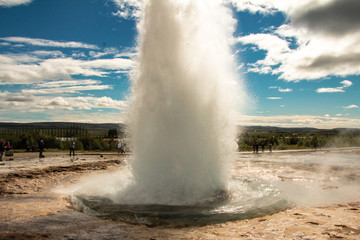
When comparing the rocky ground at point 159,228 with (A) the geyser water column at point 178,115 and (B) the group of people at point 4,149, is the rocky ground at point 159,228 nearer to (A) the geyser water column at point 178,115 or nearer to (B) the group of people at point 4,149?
(A) the geyser water column at point 178,115

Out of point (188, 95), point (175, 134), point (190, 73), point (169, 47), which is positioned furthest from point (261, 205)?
point (169, 47)

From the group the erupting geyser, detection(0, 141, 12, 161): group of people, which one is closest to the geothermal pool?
the erupting geyser

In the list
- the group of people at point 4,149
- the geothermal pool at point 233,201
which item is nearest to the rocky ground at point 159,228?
the geothermal pool at point 233,201

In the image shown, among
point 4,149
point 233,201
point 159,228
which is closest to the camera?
point 159,228

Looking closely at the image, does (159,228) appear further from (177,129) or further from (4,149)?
Result: (4,149)

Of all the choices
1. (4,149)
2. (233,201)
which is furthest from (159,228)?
(4,149)

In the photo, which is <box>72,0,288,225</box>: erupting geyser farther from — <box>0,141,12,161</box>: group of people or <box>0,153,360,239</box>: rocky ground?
<box>0,141,12,161</box>: group of people

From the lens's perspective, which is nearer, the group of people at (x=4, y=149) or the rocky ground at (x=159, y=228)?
the rocky ground at (x=159, y=228)

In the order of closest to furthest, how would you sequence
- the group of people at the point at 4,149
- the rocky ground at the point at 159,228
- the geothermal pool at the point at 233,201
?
1. the rocky ground at the point at 159,228
2. the geothermal pool at the point at 233,201
3. the group of people at the point at 4,149

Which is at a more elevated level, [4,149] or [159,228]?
[4,149]

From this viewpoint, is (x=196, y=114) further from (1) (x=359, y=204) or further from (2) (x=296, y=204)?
(1) (x=359, y=204)

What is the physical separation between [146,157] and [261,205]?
154 inches

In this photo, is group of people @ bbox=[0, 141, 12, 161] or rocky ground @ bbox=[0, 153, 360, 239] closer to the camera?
rocky ground @ bbox=[0, 153, 360, 239]

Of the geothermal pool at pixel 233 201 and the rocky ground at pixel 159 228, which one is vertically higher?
the rocky ground at pixel 159 228
